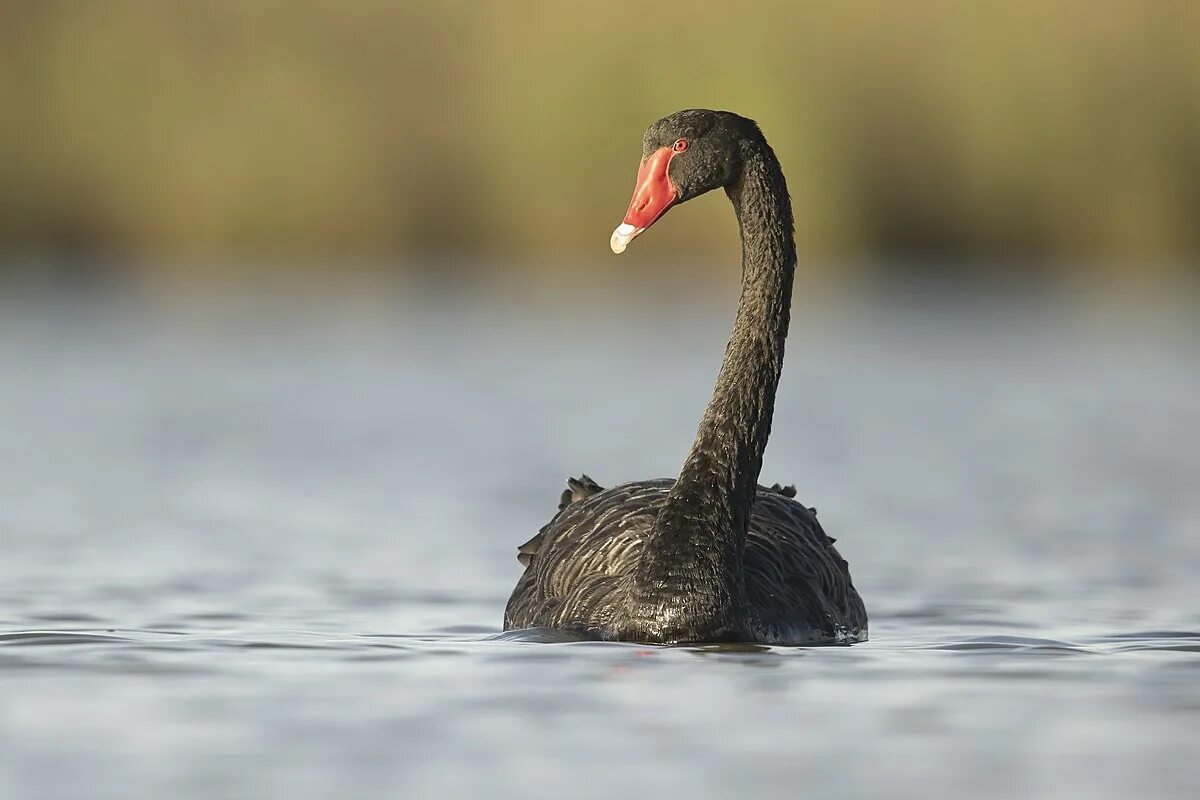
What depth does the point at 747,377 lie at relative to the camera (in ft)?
26.7

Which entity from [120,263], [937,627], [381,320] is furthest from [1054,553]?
[120,263]

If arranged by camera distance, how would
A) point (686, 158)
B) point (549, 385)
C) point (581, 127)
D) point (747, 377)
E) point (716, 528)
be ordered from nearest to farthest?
point (716, 528) → point (686, 158) → point (747, 377) → point (549, 385) → point (581, 127)

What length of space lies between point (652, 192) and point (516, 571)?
297cm

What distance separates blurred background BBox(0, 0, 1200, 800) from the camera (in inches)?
246

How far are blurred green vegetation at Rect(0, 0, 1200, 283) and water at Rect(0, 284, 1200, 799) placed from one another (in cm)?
671

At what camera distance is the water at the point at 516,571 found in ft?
19.1

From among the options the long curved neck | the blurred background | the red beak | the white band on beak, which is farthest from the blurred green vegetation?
the white band on beak

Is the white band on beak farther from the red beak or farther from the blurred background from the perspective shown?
the blurred background

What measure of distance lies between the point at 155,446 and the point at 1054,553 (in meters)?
6.51

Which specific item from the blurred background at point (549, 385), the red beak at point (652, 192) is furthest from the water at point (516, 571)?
the red beak at point (652, 192)

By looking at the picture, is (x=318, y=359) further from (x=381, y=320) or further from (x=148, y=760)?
(x=148, y=760)

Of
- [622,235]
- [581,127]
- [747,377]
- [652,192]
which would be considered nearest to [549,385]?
[747,377]

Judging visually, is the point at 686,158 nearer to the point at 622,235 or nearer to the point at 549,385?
the point at 622,235

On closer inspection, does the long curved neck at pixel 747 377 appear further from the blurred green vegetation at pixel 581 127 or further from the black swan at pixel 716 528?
the blurred green vegetation at pixel 581 127
